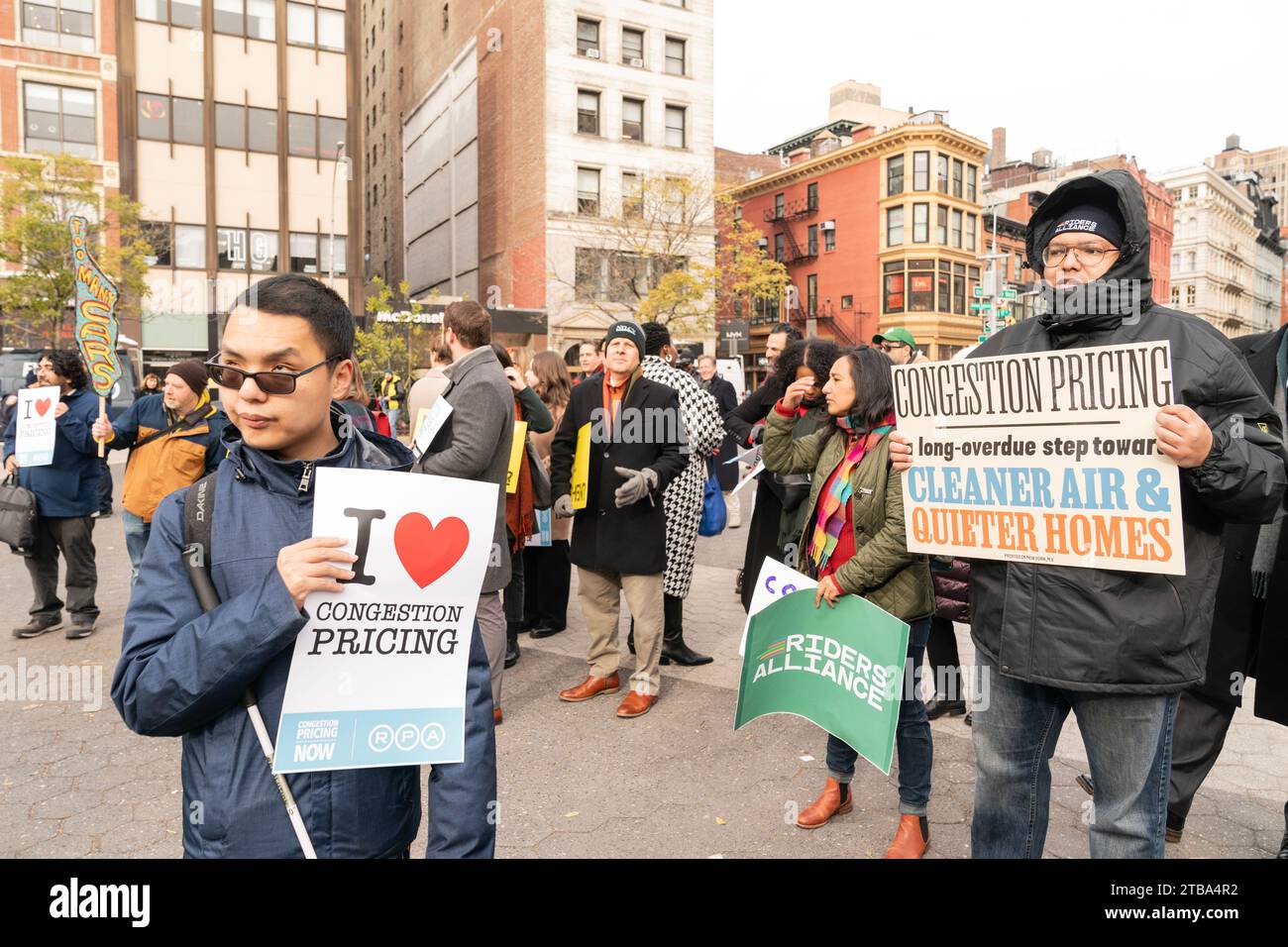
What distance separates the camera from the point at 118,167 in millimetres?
32812

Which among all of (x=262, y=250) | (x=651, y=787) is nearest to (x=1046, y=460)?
(x=651, y=787)

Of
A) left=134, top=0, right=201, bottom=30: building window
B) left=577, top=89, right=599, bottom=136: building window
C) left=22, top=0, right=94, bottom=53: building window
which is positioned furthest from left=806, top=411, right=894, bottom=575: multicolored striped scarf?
left=134, top=0, right=201, bottom=30: building window

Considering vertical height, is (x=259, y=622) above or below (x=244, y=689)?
above

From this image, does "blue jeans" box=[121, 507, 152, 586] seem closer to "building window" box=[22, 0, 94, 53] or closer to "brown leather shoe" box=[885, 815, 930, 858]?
"brown leather shoe" box=[885, 815, 930, 858]

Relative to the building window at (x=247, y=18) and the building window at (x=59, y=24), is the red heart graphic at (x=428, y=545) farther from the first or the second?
the building window at (x=247, y=18)

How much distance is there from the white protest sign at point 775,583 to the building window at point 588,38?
39.3 m

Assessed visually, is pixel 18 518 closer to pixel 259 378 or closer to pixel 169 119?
pixel 259 378

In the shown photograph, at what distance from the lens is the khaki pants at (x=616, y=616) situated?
16.9ft

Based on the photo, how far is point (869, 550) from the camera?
132 inches

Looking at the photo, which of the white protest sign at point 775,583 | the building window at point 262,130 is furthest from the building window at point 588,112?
the white protest sign at point 775,583

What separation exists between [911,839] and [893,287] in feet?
159

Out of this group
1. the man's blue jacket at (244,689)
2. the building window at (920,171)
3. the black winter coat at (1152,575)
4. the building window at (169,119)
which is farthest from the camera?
the building window at (920,171)

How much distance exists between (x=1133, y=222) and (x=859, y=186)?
5146cm

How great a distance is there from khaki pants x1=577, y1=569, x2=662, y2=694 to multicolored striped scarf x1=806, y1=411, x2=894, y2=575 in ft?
Answer: 5.20
